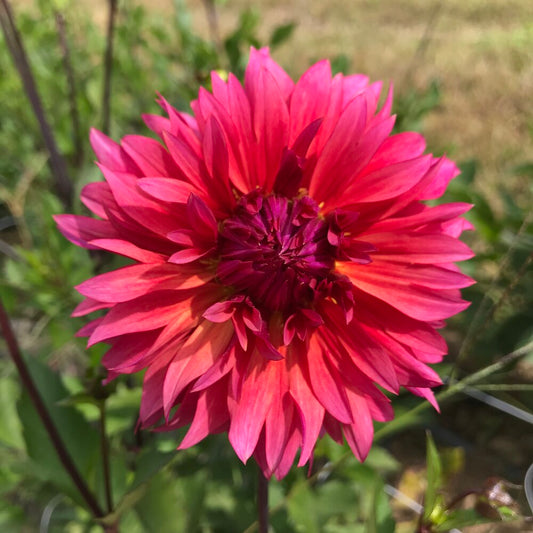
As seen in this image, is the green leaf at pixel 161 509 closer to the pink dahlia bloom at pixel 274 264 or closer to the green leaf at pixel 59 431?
the green leaf at pixel 59 431

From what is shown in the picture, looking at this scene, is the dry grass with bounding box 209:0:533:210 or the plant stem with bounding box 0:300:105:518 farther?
the dry grass with bounding box 209:0:533:210

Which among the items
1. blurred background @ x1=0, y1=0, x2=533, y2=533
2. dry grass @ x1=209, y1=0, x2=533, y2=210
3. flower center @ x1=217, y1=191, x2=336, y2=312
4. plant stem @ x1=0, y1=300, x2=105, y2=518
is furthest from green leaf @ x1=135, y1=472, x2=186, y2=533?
dry grass @ x1=209, y1=0, x2=533, y2=210

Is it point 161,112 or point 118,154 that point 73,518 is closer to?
point 118,154

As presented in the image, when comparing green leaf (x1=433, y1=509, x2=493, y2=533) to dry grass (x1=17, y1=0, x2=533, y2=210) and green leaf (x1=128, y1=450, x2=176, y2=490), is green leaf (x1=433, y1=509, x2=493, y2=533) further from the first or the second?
dry grass (x1=17, y1=0, x2=533, y2=210)

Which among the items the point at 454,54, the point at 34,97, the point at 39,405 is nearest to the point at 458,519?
the point at 39,405

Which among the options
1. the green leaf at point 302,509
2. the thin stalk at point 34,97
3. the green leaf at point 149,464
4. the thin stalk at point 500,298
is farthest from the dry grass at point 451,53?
the green leaf at point 149,464

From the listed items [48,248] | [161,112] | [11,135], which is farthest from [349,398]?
[11,135]
